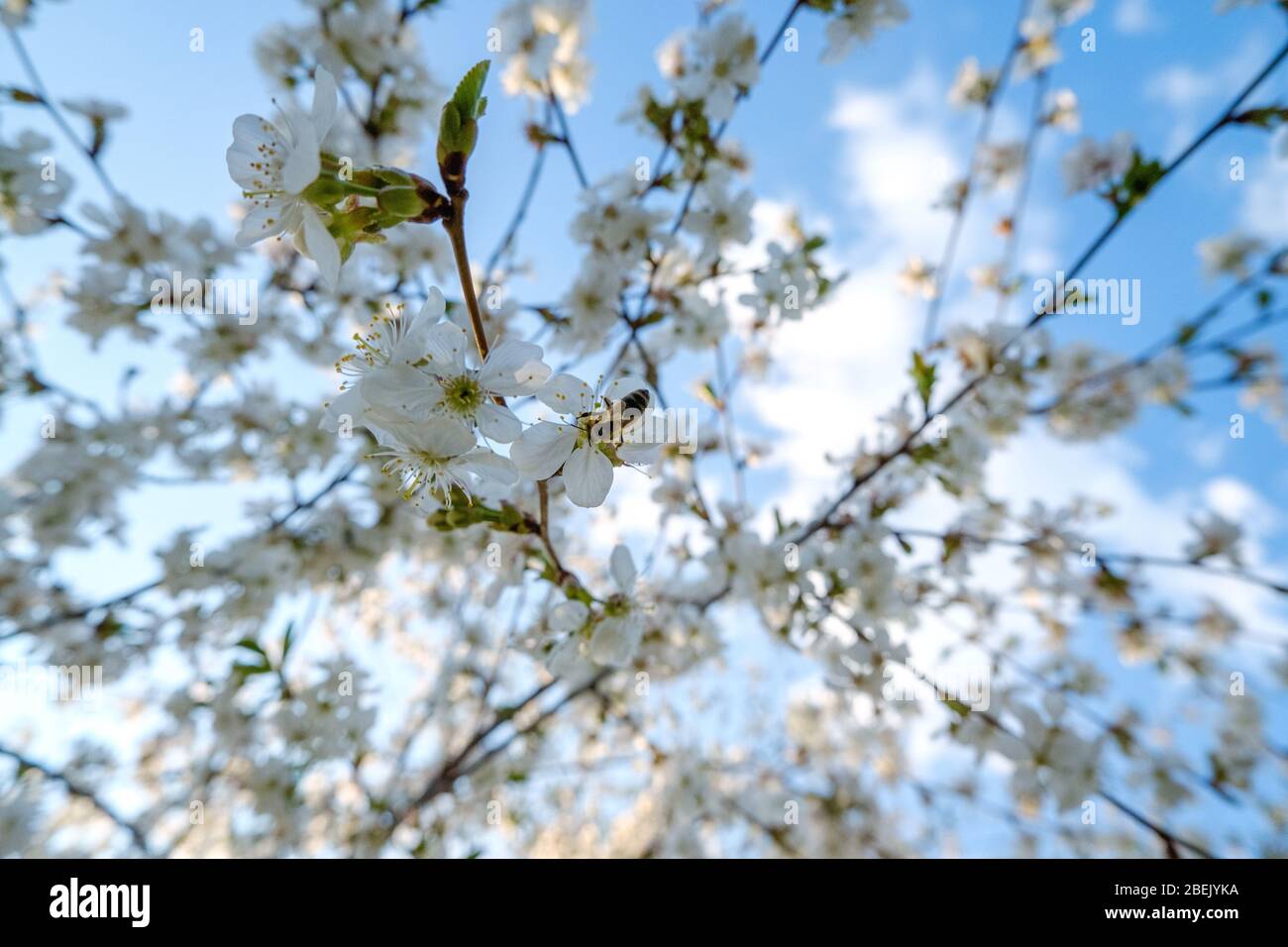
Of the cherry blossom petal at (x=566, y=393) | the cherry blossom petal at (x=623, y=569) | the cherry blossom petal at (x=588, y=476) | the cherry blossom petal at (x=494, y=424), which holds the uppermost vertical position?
the cherry blossom petal at (x=566, y=393)

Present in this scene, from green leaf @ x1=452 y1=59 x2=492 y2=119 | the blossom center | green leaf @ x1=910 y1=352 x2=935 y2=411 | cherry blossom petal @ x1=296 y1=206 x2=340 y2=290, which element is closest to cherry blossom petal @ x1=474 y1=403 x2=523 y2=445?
the blossom center

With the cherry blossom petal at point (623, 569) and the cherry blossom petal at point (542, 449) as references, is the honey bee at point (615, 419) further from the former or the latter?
the cherry blossom petal at point (623, 569)

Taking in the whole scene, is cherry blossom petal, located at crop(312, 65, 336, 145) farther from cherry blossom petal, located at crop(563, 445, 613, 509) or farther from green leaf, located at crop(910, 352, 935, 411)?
green leaf, located at crop(910, 352, 935, 411)

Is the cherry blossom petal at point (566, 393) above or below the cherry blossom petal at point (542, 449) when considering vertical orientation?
above

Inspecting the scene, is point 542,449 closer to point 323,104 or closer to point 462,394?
point 462,394

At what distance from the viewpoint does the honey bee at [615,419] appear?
2.81ft

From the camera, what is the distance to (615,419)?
0.86m

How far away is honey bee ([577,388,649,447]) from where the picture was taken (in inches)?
33.7

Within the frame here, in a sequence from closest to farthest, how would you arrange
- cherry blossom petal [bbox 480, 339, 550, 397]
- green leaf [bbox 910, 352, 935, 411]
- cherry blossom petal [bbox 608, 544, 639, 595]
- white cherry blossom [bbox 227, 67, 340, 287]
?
white cherry blossom [bbox 227, 67, 340, 287] → cherry blossom petal [bbox 480, 339, 550, 397] → cherry blossom petal [bbox 608, 544, 639, 595] → green leaf [bbox 910, 352, 935, 411]

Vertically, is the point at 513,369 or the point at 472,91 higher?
the point at 472,91

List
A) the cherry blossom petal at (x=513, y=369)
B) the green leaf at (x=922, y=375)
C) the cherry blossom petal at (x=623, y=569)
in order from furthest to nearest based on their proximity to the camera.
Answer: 1. the green leaf at (x=922, y=375)
2. the cherry blossom petal at (x=623, y=569)
3. the cherry blossom petal at (x=513, y=369)

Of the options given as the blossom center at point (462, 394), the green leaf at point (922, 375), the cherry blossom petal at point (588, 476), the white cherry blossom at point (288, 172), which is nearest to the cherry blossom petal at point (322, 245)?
the white cherry blossom at point (288, 172)

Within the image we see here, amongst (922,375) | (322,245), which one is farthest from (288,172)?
(922,375)
